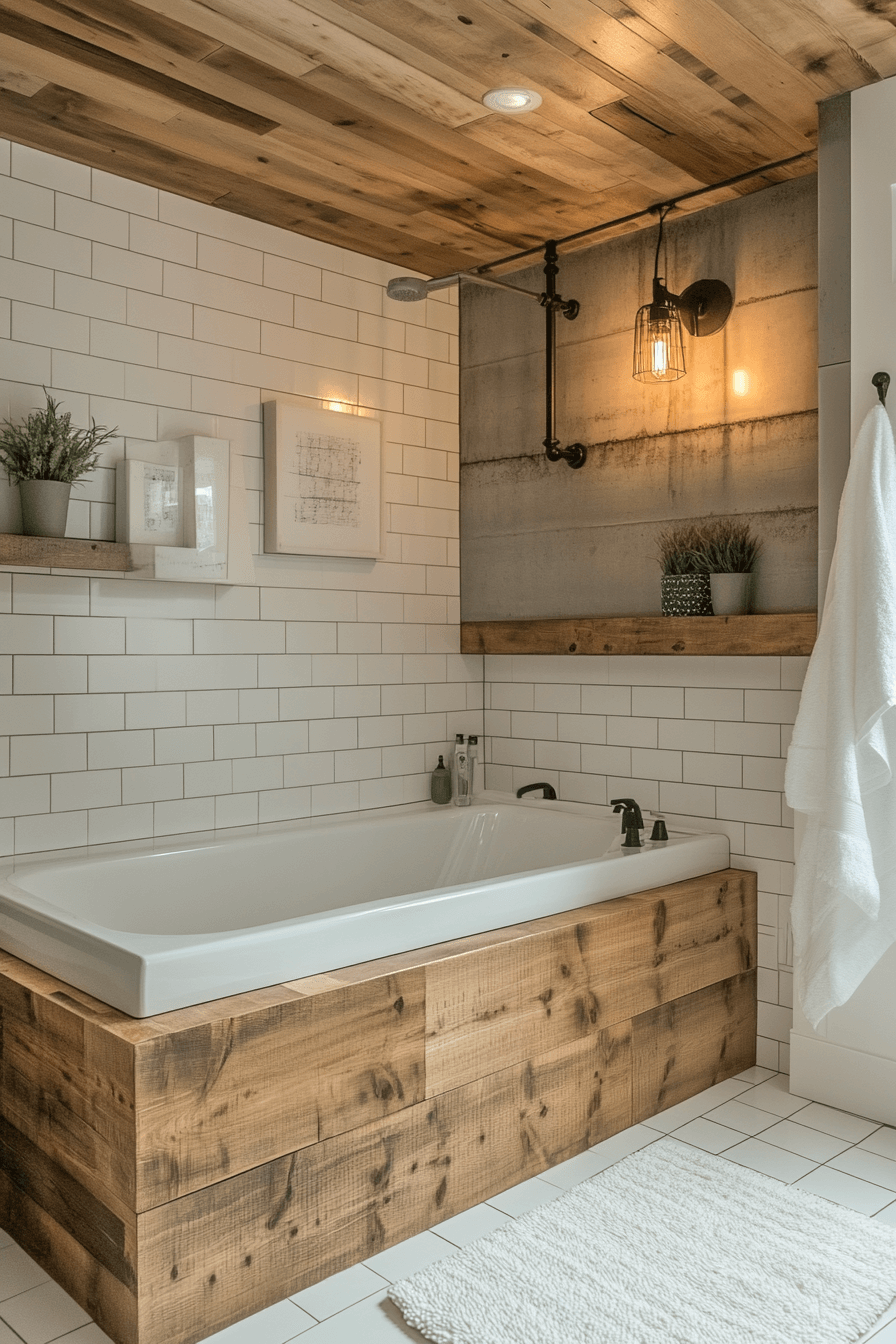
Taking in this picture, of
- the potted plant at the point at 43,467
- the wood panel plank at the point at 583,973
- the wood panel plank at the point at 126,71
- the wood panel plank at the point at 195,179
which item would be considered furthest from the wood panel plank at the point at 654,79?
the wood panel plank at the point at 583,973

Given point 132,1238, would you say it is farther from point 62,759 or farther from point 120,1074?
point 62,759

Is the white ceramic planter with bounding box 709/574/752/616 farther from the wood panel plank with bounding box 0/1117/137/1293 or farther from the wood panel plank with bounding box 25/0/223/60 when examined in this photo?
the wood panel plank with bounding box 0/1117/137/1293

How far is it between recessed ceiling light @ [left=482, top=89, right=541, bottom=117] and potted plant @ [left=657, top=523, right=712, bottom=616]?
4.25 ft

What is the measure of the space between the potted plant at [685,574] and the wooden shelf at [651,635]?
42 mm

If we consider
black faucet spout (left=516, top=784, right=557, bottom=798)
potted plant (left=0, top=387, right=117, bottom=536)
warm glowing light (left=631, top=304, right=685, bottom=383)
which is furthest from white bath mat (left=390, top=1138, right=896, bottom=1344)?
warm glowing light (left=631, top=304, right=685, bottom=383)

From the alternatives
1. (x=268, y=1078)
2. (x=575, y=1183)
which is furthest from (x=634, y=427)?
(x=268, y=1078)

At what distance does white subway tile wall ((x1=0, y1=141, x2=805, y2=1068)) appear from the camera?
9.39ft

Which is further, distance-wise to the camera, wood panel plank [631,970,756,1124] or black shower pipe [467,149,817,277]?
black shower pipe [467,149,817,277]

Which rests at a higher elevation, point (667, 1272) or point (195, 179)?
point (195, 179)

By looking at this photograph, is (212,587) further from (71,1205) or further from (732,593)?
(71,1205)

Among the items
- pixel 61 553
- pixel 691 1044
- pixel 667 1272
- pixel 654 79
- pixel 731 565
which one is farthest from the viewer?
pixel 731 565

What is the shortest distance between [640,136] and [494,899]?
2.02 metres

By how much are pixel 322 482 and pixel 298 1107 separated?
2.01 m

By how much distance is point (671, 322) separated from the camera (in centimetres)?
326
